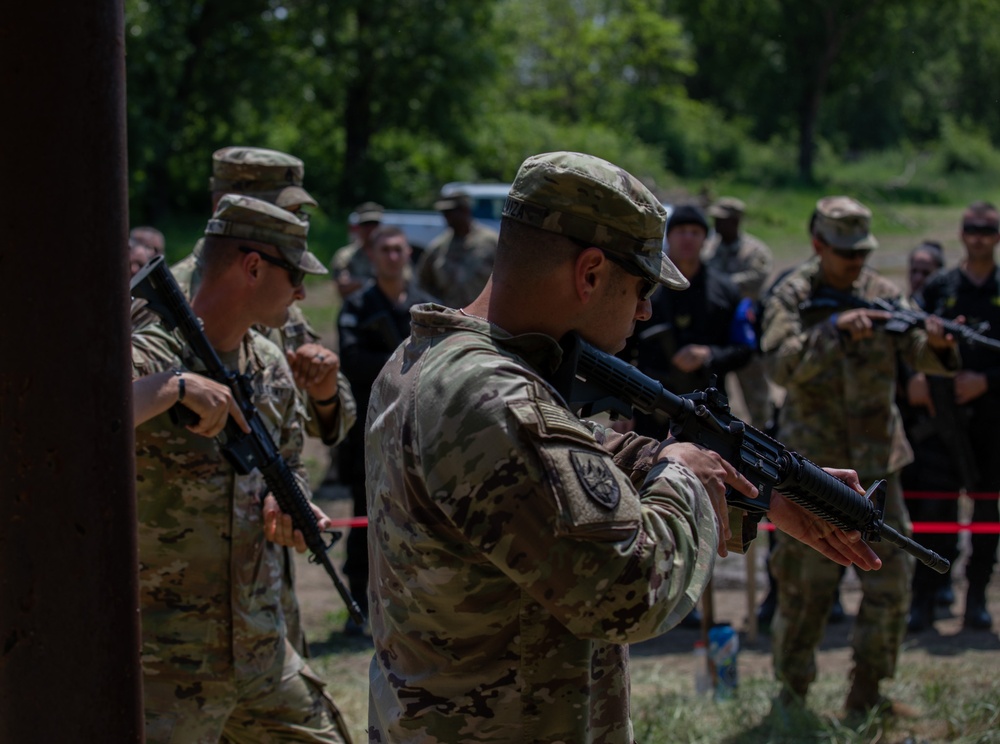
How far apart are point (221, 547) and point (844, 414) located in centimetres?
325

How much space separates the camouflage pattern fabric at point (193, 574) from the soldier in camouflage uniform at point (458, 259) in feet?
19.0

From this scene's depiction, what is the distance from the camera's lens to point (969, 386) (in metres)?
7.13

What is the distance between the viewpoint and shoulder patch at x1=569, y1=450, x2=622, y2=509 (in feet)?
6.77

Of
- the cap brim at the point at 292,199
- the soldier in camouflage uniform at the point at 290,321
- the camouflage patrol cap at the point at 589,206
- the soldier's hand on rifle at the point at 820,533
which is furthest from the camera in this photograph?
the cap brim at the point at 292,199

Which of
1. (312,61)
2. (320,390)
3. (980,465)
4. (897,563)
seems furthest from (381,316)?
(312,61)

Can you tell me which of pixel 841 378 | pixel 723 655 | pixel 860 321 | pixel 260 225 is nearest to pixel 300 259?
pixel 260 225

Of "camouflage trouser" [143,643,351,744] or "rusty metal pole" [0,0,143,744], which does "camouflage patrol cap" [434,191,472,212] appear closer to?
"camouflage trouser" [143,643,351,744]

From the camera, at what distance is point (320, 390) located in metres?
4.47

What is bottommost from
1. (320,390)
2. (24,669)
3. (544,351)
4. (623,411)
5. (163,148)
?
(163,148)

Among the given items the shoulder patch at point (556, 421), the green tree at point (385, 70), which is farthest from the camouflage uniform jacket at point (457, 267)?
the green tree at point (385, 70)

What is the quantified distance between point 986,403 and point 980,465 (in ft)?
1.31

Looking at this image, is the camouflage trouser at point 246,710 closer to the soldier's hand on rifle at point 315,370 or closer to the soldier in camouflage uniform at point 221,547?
the soldier in camouflage uniform at point 221,547

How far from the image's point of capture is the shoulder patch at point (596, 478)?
6.77ft

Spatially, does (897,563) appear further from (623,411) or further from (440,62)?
(440,62)
